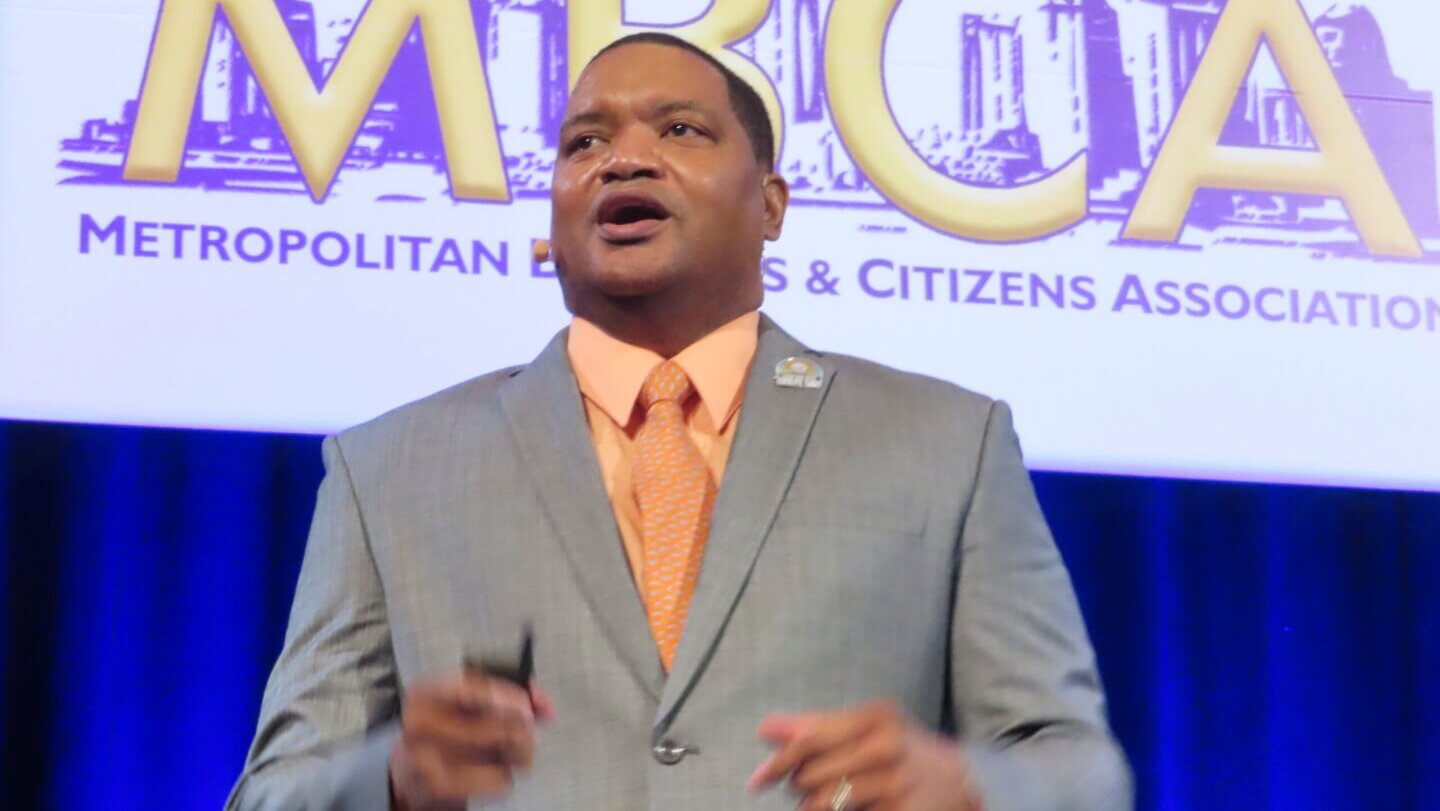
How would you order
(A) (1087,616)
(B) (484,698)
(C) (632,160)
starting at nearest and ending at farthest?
(B) (484,698) → (C) (632,160) → (A) (1087,616)

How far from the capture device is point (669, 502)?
1.59 metres

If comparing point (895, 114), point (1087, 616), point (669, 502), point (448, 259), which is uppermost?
point (895, 114)

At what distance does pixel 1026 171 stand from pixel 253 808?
1.66 meters

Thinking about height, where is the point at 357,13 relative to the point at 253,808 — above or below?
above

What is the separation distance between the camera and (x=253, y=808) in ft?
4.71

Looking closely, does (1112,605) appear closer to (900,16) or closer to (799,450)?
(900,16)

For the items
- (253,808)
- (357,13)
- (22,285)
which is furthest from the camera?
(357,13)

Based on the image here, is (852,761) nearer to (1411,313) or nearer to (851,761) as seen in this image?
(851,761)

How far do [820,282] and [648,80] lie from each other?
80 cm

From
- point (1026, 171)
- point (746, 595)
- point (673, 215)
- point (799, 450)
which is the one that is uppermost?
point (1026, 171)

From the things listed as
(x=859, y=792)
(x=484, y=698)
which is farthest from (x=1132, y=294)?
(x=484, y=698)

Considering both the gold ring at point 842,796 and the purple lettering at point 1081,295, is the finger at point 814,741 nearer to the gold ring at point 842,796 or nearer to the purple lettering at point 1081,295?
the gold ring at point 842,796

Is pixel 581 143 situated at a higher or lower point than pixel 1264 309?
higher

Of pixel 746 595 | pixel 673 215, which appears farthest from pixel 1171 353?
pixel 746 595
